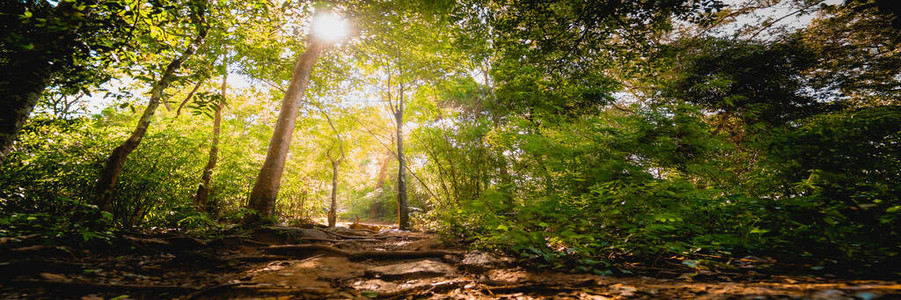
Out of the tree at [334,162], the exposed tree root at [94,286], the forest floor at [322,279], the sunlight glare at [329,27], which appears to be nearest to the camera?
the forest floor at [322,279]

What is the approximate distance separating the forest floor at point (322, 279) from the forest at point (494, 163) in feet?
0.09

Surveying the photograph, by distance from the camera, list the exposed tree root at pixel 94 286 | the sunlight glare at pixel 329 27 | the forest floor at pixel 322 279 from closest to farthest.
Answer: the forest floor at pixel 322 279 → the exposed tree root at pixel 94 286 → the sunlight glare at pixel 329 27

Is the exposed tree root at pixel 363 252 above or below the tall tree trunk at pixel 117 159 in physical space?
below

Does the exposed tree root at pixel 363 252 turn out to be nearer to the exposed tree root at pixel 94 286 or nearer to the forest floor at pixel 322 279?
the forest floor at pixel 322 279

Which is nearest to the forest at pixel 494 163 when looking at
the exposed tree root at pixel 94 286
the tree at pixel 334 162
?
the exposed tree root at pixel 94 286

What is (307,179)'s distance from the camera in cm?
1158

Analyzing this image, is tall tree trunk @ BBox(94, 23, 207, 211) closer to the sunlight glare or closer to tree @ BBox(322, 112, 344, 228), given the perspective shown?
the sunlight glare

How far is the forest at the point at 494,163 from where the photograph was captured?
2182 mm

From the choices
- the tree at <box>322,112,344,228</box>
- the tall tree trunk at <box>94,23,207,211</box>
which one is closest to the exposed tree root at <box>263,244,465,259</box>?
the tall tree trunk at <box>94,23,207,211</box>

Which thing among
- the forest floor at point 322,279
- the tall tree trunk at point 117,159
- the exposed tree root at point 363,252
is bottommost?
the exposed tree root at point 363,252

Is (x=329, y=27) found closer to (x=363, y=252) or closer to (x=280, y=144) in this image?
(x=280, y=144)

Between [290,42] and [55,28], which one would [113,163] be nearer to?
[55,28]

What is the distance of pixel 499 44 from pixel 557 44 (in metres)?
1.10

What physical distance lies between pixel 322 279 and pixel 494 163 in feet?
15.0
